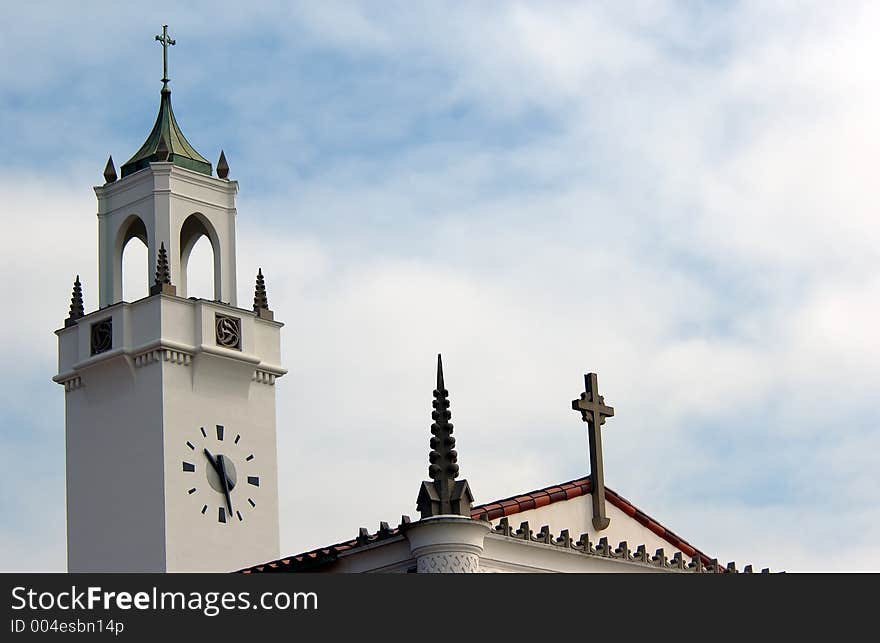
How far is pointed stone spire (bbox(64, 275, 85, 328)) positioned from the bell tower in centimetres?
2

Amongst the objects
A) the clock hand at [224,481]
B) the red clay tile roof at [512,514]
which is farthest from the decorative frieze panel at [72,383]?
the red clay tile roof at [512,514]

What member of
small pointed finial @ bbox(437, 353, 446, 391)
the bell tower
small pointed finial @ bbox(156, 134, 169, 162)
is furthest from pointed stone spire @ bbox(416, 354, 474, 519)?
small pointed finial @ bbox(156, 134, 169, 162)

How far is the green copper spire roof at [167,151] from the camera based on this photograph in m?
53.2

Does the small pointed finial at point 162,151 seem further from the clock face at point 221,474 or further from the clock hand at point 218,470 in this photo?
the clock hand at point 218,470

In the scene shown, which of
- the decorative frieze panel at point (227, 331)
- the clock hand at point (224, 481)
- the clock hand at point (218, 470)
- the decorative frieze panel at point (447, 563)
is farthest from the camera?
the decorative frieze panel at point (227, 331)

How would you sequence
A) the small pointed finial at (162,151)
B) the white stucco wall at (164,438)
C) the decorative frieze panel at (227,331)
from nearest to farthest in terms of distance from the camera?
the white stucco wall at (164,438) < the decorative frieze panel at (227,331) < the small pointed finial at (162,151)

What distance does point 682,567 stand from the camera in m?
33.2

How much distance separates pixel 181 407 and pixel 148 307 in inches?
99.4

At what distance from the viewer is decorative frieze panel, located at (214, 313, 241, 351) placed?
5138 centimetres

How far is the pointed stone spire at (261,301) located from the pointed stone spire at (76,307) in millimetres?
4282

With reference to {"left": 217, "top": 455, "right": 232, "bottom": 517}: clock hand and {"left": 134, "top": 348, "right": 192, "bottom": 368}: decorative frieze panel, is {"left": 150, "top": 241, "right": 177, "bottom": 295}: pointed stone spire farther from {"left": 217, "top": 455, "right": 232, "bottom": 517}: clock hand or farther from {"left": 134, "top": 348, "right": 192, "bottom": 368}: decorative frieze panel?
{"left": 217, "top": 455, "right": 232, "bottom": 517}: clock hand
